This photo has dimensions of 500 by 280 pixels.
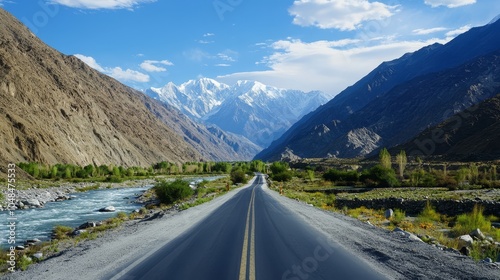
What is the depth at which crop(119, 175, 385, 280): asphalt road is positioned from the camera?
9.32 metres

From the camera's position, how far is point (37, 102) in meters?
114

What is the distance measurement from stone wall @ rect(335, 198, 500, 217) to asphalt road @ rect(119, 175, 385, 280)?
19.2 m

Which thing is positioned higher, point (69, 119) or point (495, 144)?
point (69, 119)

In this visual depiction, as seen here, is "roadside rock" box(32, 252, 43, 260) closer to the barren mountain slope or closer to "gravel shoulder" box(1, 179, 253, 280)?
"gravel shoulder" box(1, 179, 253, 280)

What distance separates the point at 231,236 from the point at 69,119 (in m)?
126

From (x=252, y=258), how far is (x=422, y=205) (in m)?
25.8

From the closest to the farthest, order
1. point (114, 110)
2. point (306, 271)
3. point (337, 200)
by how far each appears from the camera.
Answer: point (306, 271) < point (337, 200) < point (114, 110)

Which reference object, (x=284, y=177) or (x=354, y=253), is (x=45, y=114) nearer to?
(x=284, y=177)

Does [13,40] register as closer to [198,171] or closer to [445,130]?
[198,171]

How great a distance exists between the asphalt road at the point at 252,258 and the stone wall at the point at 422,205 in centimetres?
1918

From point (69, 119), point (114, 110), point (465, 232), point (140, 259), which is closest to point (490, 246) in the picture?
point (465, 232)

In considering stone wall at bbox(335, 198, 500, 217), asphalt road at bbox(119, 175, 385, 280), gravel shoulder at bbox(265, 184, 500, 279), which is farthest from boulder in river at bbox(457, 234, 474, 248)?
stone wall at bbox(335, 198, 500, 217)

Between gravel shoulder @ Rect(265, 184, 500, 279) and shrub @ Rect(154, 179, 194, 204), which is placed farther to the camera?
shrub @ Rect(154, 179, 194, 204)

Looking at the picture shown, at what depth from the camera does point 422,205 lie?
32.2m
